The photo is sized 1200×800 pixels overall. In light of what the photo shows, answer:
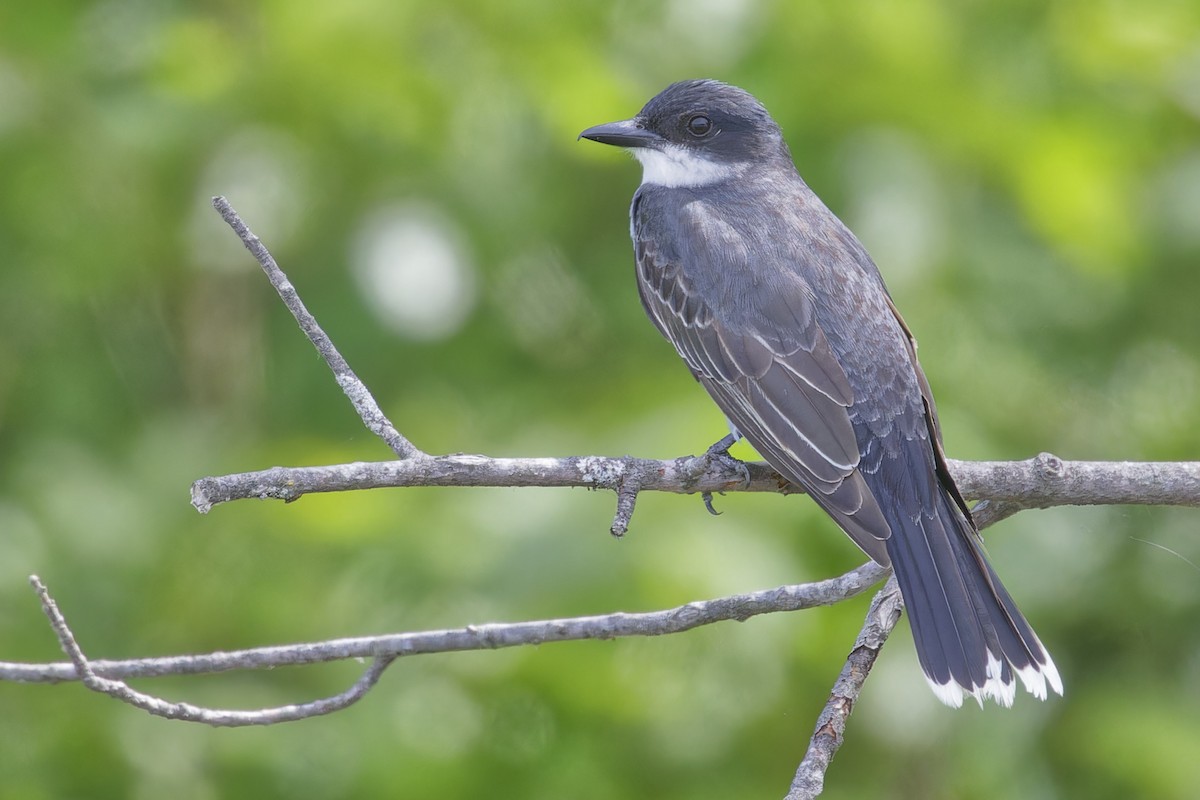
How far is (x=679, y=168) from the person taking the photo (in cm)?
545

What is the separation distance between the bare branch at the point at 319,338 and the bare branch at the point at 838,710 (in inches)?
43.9

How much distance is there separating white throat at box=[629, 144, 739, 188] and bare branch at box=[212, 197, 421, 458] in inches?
89.6

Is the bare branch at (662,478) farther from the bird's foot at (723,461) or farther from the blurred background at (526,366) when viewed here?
the blurred background at (526,366)

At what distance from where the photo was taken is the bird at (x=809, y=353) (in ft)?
13.3

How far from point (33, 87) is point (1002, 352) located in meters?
3.77

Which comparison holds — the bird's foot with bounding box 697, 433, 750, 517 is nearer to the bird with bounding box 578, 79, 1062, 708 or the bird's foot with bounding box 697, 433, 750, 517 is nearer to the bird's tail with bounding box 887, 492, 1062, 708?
the bird with bounding box 578, 79, 1062, 708

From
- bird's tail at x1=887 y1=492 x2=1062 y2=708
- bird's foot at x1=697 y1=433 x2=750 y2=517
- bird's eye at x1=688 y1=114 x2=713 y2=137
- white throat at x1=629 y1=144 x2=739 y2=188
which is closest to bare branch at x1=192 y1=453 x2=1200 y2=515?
bird's foot at x1=697 y1=433 x2=750 y2=517

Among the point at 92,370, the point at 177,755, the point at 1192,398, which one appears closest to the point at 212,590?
the point at 177,755

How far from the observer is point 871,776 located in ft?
15.3

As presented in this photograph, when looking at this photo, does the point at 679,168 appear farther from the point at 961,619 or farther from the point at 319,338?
the point at 319,338

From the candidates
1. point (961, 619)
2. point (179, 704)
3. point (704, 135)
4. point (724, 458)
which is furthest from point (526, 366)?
point (179, 704)

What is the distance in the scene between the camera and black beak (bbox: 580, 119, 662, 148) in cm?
508

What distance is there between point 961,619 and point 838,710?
103 centimetres

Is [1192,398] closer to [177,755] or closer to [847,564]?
[847,564]
